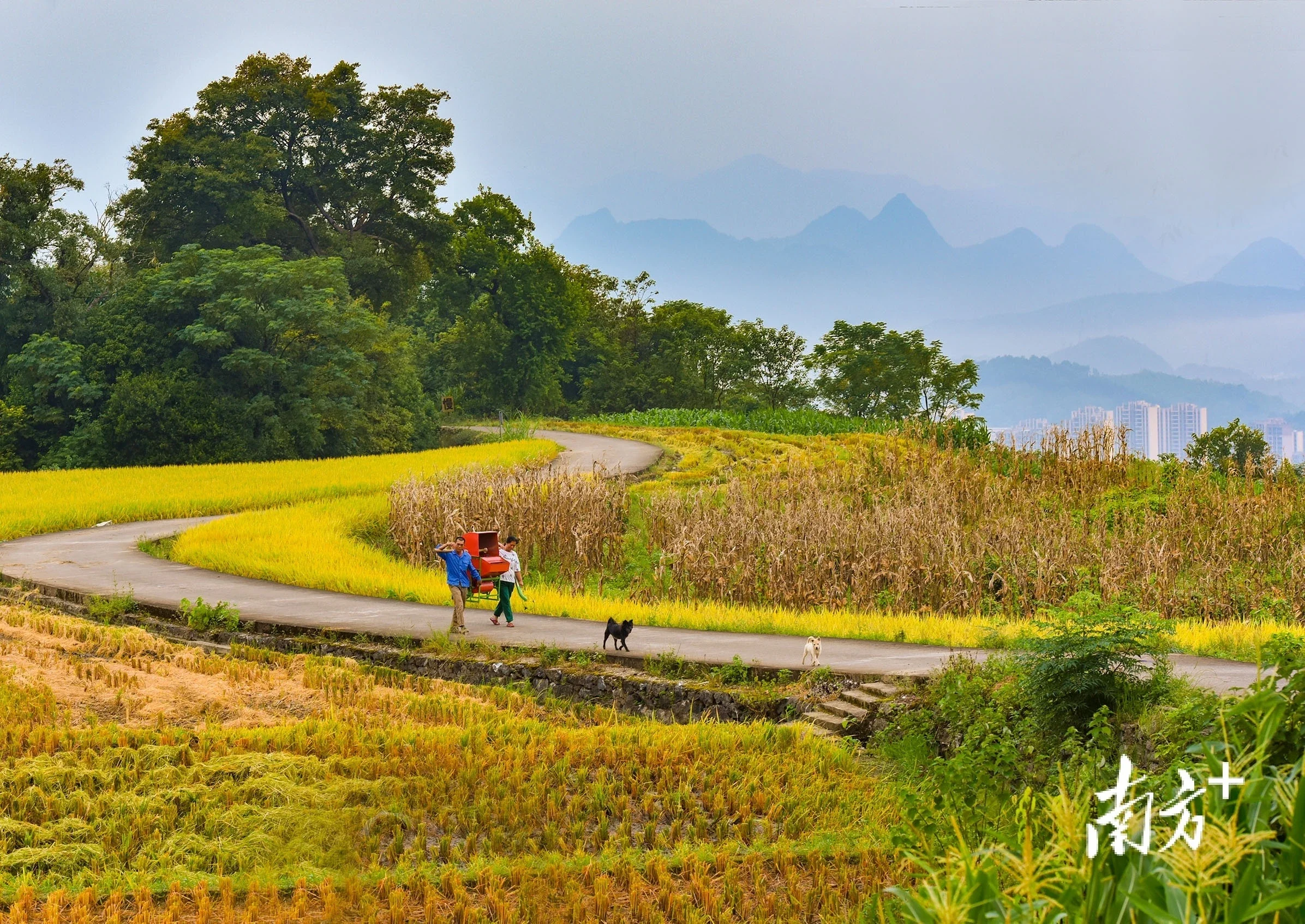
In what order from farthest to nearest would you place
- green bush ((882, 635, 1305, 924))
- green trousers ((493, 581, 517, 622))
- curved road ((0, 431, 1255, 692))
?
green trousers ((493, 581, 517, 622)) < curved road ((0, 431, 1255, 692)) < green bush ((882, 635, 1305, 924))

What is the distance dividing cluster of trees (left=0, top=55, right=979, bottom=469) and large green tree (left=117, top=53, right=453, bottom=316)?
0.09 meters

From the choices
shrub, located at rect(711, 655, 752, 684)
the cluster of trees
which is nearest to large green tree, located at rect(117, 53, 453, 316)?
the cluster of trees

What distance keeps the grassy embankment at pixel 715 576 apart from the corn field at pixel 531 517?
0.38 meters

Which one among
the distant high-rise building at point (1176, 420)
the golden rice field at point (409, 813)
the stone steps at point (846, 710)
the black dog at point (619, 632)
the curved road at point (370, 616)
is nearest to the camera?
the golden rice field at point (409, 813)

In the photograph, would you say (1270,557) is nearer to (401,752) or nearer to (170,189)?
(401,752)

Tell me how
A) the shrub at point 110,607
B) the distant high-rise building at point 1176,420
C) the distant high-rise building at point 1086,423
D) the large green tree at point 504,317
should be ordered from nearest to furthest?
the shrub at point 110,607
the distant high-rise building at point 1086,423
the large green tree at point 504,317
the distant high-rise building at point 1176,420

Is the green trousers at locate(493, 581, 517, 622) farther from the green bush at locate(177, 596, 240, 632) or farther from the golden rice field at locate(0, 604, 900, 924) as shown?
the green bush at locate(177, 596, 240, 632)

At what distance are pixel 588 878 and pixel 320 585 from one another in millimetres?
10275

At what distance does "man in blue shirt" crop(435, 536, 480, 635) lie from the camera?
38.6 ft

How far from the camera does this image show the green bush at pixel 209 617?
12.8 metres

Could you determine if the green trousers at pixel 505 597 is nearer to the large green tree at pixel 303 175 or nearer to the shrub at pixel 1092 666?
the shrub at pixel 1092 666

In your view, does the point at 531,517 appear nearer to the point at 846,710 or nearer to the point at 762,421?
the point at 846,710

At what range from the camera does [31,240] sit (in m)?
36.7

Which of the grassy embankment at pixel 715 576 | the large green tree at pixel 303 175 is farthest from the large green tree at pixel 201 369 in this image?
the grassy embankment at pixel 715 576
